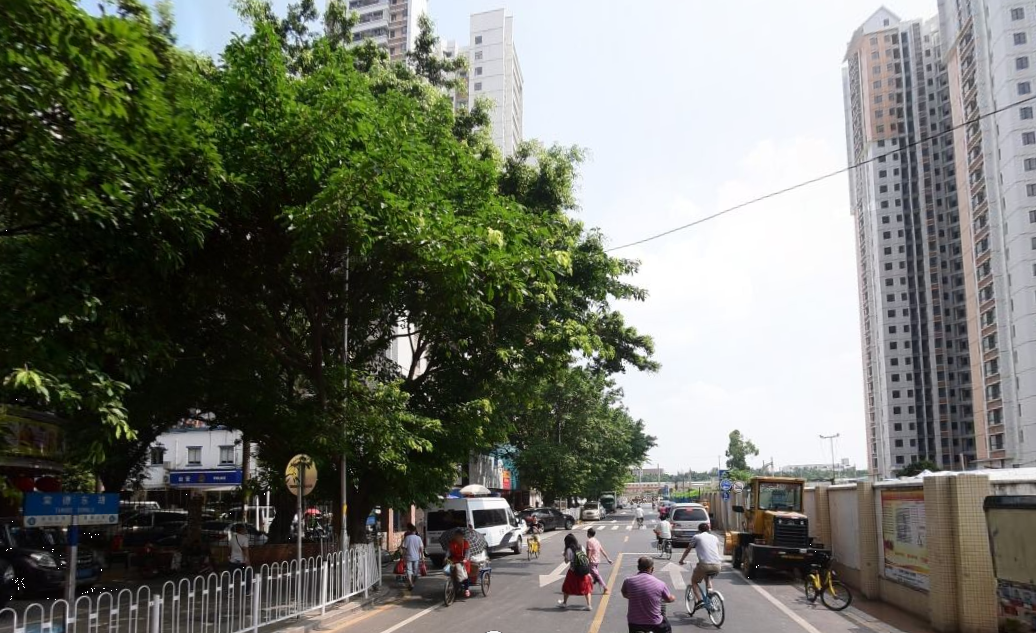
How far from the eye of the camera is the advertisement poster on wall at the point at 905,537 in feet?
45.1

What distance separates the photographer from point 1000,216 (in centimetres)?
7444

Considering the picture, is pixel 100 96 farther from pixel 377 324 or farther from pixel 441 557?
pixel 441 557

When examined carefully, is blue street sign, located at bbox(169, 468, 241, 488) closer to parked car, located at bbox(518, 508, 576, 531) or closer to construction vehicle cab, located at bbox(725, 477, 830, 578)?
parked car, located at bbox(518, 508, 576, 531)

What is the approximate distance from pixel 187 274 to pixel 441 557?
14425 mm

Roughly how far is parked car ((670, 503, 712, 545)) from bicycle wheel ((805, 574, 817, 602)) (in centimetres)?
1428

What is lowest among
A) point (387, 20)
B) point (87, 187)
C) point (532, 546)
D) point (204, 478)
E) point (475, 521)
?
point (532, 546)

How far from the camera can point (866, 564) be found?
16.6 metres

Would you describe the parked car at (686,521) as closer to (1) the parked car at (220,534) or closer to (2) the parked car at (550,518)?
(1) the parked car at (220,534)

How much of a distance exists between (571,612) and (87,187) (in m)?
10.6

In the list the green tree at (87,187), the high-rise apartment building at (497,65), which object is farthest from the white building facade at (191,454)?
the high-rise apartment building at (497,65)

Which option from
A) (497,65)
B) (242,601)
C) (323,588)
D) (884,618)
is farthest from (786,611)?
(497,65)

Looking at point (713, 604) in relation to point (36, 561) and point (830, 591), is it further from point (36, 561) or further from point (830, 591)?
point (36, 561)

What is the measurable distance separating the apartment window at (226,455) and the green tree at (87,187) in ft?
129

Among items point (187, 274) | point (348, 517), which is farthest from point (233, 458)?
point (187, 274)
